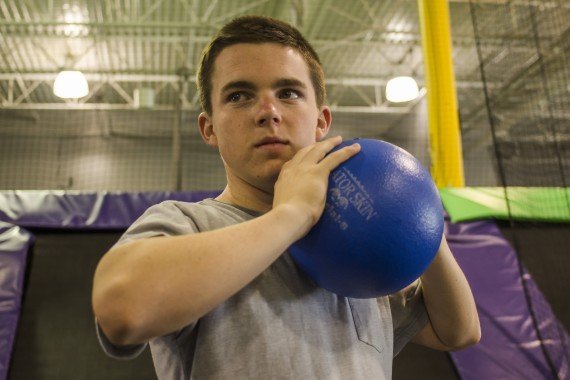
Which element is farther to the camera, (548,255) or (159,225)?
(548,255)

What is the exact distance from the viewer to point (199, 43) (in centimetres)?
830

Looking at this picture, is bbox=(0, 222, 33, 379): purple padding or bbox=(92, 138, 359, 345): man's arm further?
bbox=(0, 222, 33, 379): purple padding

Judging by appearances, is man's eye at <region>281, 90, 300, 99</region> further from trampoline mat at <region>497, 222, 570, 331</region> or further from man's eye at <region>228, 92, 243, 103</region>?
trampoline mat at <region>497, 222, 570, 331</region>

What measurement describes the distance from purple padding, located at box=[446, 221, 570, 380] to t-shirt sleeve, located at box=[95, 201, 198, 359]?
1.59m

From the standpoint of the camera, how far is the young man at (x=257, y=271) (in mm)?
757

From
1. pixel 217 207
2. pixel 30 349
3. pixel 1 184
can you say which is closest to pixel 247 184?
pixel 217 207

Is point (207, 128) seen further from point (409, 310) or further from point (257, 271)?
point (409, 310)

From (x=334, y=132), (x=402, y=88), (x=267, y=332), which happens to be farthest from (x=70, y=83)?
(x=267, y=332)

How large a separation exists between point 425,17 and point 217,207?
9.51ft

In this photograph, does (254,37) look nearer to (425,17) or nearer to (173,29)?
(425,17)

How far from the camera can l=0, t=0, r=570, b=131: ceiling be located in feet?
23.6

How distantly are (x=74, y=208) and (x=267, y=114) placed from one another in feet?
5.97

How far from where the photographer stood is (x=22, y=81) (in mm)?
8930

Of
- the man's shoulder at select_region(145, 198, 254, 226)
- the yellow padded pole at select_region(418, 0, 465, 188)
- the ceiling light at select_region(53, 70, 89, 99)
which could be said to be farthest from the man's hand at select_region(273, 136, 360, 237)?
the ceiling light at select_region(53, 70, 89, 99)
